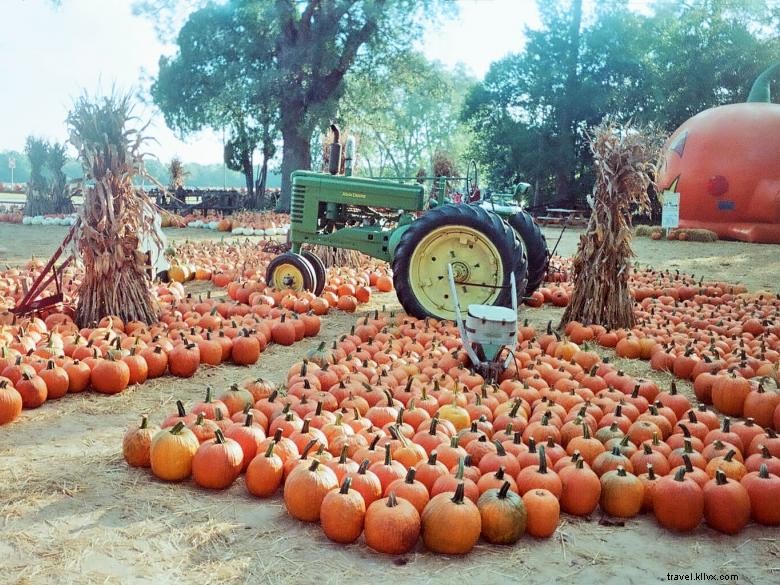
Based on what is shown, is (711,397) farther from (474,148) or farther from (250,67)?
(474,148)

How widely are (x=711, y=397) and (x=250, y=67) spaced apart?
24.2 m

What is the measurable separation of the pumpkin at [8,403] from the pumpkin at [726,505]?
4.08m

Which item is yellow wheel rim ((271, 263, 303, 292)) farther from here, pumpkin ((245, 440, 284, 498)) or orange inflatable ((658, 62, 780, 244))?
orange inflatable ((658, 62, 780, 244))

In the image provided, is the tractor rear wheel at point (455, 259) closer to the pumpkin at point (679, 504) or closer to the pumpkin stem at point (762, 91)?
the pumpkin at point (679, 504)

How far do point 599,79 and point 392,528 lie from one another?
2872 cm

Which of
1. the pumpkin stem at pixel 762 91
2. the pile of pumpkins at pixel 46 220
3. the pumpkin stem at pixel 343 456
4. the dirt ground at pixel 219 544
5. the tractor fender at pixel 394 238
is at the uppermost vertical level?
the pumpkin stem at pixel 762 91

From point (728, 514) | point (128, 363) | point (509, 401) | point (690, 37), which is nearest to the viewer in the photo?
point (728, 514)

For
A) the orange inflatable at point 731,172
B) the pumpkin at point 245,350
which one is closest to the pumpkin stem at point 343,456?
the pumpkin at point 245,350

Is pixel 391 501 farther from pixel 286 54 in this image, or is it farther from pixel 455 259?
pixel 286 54

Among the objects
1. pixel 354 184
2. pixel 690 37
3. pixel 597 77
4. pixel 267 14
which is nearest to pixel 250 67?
pixel 267 14

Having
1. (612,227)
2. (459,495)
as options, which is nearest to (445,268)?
(612,227)

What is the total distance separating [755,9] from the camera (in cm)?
2989

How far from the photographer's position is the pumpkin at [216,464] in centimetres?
377

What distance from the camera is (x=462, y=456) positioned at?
3852mm
